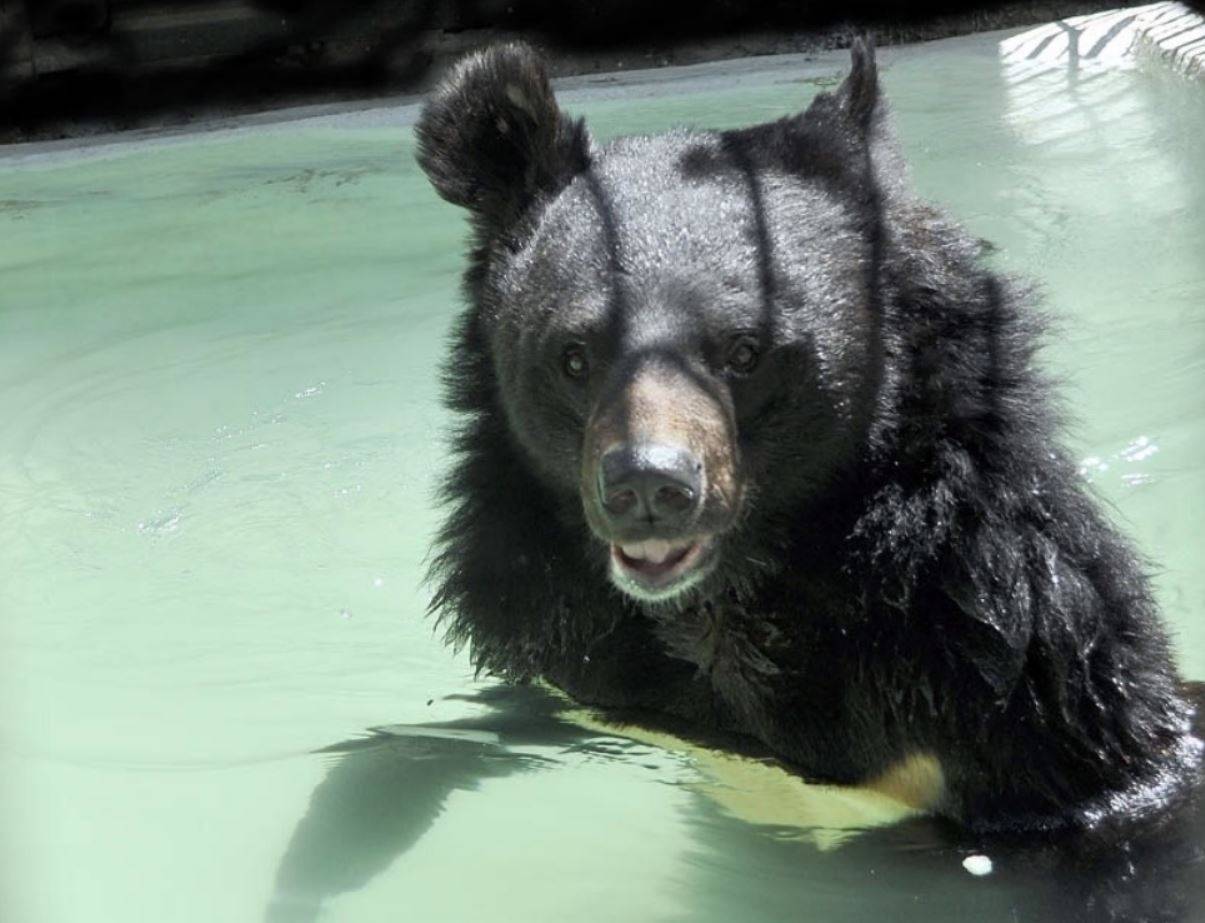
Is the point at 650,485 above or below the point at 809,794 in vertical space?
above

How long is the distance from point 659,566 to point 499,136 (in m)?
1.15

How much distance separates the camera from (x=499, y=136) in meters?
4.08

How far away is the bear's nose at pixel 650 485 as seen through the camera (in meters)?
3.24

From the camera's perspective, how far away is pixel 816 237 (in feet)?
12.4

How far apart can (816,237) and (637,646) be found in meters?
1.01

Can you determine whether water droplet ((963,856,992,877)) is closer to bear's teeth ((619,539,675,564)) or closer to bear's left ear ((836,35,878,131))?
bear's teeth ((619,539,675,564))

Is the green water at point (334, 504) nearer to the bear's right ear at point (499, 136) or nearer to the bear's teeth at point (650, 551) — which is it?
the bear's teeth at point (650, 551)

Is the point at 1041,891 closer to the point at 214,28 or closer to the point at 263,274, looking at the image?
the point at 263,274

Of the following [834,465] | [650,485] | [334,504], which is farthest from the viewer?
[334,504]

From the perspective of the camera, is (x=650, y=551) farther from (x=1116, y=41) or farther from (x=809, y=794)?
(x=1116, y=41)

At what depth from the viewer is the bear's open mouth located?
11.3ft

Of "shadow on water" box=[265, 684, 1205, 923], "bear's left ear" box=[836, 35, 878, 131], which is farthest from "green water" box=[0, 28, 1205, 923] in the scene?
"bear's left ear" box=[836, 35, 878, 131]

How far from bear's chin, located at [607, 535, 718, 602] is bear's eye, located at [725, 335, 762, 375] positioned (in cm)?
36

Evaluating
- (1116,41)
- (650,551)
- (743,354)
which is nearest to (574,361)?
(743,354)
